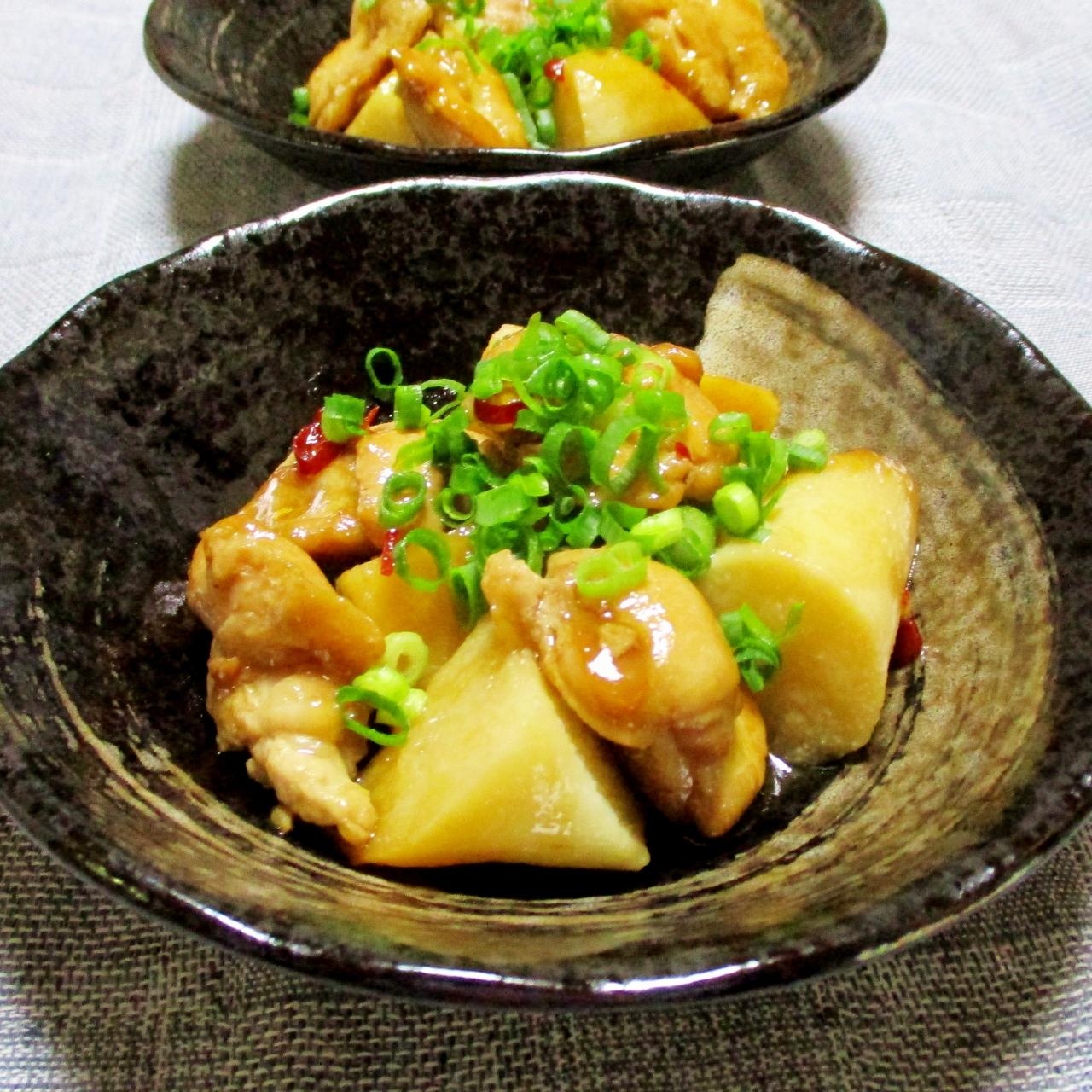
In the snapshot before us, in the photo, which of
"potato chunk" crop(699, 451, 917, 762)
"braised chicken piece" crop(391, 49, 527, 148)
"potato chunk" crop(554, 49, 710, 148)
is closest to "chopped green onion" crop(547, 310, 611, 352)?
"potato chunk" crop(699, 451, 917, 762)

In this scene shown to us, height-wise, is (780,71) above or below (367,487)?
above

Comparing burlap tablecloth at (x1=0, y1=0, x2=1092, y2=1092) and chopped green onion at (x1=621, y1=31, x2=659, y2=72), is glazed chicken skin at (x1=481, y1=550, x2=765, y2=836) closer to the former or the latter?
burlap tablecloth at (x1=0, y1=0, x2=1092, y2=1092)

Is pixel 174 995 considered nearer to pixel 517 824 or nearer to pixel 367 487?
pixel 517 824

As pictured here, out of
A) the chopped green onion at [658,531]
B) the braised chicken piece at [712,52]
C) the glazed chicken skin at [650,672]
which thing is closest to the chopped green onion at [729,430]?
the chopped green onion at [658,531]

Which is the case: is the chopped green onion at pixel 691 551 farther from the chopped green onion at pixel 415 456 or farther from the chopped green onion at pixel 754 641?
the chopped green onion at pixel 415 456

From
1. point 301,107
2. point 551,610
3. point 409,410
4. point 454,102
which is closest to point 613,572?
point 551,610

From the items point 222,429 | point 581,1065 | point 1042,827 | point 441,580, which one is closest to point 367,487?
point 441,580
